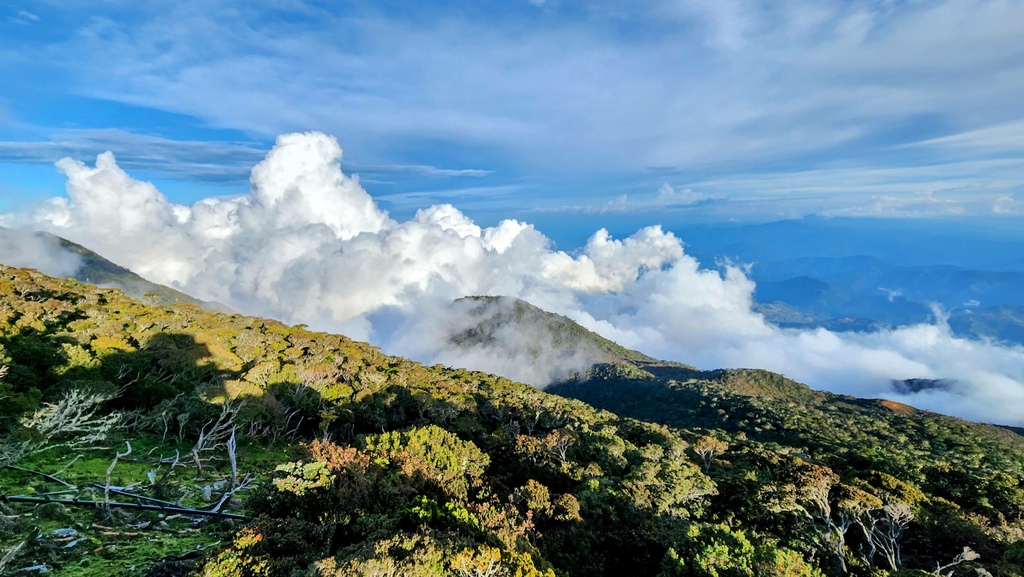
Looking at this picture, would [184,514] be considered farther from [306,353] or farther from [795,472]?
[306,353]

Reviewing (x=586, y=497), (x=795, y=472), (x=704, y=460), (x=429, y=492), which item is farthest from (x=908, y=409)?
(x=429, y=492)

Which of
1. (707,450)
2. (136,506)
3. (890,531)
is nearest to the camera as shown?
(136,506)

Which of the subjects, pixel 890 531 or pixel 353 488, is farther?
pixel 890 531

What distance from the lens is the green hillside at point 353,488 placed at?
11.2 meters

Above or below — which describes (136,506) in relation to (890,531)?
below

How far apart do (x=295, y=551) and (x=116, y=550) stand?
6079mm

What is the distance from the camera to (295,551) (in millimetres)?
10125

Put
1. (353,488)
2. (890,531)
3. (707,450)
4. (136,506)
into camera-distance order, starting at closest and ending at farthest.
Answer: (353,488) → (136,506) → (890,531) → (707,450)

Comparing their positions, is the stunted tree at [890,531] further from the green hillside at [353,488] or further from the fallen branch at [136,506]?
the fallen branch at [136,506]

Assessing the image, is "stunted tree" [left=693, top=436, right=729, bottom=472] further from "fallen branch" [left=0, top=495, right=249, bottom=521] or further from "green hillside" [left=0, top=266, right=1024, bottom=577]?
"fallen branch" [left=0, top=495, right=249, bottom=521]

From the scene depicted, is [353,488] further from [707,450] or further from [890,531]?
[707,450]

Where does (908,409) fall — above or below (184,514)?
above

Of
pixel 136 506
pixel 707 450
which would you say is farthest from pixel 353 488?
pixel 707 450

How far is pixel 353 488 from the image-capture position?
13164 millimetres
